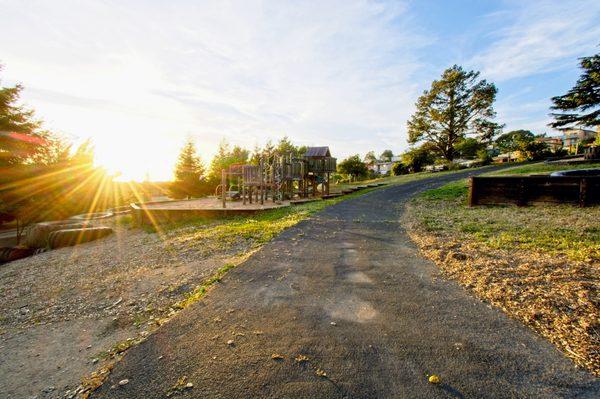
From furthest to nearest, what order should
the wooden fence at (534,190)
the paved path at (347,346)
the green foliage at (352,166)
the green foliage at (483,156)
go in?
the green foliage at (352,166)
the green foliage at (483,156)
the wooden fence at (534,190)
the paved path at (347,346)

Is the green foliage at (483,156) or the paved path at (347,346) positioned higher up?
the green foliage at (483,156)

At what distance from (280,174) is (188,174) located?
17.1 m

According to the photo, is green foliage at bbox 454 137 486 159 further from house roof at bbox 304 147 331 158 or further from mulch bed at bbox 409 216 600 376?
mulch bed at bbox 409 216 600 376

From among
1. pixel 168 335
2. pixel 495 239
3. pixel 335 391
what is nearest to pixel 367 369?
pixel 335 391

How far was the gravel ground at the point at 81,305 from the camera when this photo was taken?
2949 mm

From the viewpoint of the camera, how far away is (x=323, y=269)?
513 cm

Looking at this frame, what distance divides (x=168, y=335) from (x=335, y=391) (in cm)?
195

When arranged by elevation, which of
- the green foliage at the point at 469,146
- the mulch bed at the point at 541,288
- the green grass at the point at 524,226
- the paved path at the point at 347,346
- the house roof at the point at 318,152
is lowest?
the paved path at the point at 347,346

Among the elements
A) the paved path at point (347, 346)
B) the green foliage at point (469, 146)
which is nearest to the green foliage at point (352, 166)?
the green foliage at point (469, 146)

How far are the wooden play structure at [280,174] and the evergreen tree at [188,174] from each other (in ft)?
34.8

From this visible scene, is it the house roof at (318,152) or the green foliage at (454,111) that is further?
the green foliage at (454,111)

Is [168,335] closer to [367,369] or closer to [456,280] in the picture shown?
[367,369]

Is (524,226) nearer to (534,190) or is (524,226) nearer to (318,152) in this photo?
(534,190)

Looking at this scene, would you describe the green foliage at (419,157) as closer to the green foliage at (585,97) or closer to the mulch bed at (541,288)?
the green foliage at (585,97)
